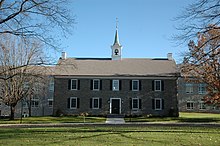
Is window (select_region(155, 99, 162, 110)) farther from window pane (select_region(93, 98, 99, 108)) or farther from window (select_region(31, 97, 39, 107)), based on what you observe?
window (select_region(31, 97, 39, 107))

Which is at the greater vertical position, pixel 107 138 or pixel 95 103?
pixel 95 103

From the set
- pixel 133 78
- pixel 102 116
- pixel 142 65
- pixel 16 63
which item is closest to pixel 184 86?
pixel 142 65

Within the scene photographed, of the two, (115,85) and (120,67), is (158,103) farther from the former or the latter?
(120,67)

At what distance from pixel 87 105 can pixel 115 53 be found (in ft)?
33.3

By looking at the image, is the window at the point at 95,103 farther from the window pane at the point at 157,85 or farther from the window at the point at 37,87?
the window at the point at 37,87

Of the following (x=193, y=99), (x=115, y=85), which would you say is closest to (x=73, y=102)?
(x=115, y=85)

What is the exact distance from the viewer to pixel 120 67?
40656 millimetres

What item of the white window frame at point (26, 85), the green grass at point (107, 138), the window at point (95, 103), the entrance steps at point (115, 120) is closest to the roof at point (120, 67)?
the window at point (95, 103)

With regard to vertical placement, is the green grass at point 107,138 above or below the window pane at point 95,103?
below

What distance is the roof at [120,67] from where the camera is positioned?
38375 mm

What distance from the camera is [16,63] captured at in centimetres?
3225

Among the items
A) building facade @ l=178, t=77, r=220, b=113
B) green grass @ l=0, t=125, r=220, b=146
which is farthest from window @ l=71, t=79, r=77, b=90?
green grass @ l=0, t=125, r=220, b=146

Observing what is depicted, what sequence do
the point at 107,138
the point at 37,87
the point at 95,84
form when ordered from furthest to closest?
the point at 37,87
the point at 95,84
the point at 107,138

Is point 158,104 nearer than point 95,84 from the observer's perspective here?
Yes
